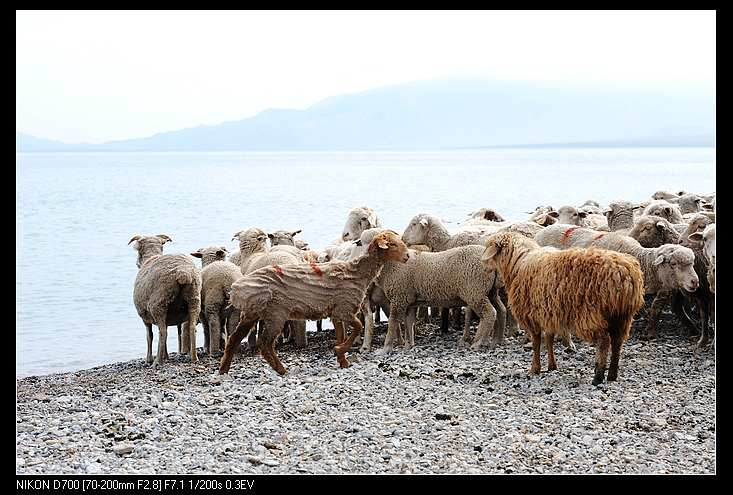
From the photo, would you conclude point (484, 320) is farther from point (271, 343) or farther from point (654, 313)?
point (271, 343)

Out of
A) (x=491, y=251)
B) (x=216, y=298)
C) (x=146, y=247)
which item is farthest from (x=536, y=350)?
(x=146, y=247)

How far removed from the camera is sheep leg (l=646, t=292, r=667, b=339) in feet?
31.0

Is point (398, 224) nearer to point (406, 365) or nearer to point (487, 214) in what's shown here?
point (487, 214)

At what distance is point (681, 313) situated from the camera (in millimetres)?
9656

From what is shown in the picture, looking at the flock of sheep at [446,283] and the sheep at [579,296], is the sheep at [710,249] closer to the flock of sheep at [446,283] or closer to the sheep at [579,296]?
the flock of sheep at [446,283]

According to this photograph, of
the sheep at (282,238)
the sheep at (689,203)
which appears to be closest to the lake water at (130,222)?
the sheep at (282,238)

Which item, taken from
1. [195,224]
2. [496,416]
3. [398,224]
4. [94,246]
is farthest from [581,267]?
[195,224]

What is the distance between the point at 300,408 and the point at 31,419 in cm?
209

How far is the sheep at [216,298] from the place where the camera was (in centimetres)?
974

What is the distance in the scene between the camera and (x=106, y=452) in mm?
6340

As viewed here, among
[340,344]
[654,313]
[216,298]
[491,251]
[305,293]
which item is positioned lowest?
[340,344]

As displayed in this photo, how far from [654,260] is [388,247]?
2668 millimetres

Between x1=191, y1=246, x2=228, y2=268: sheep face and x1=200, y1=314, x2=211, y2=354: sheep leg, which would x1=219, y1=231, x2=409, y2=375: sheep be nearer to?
x1=200, y1=314, x2=211, y2=354: sheep leg

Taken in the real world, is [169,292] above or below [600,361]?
above
